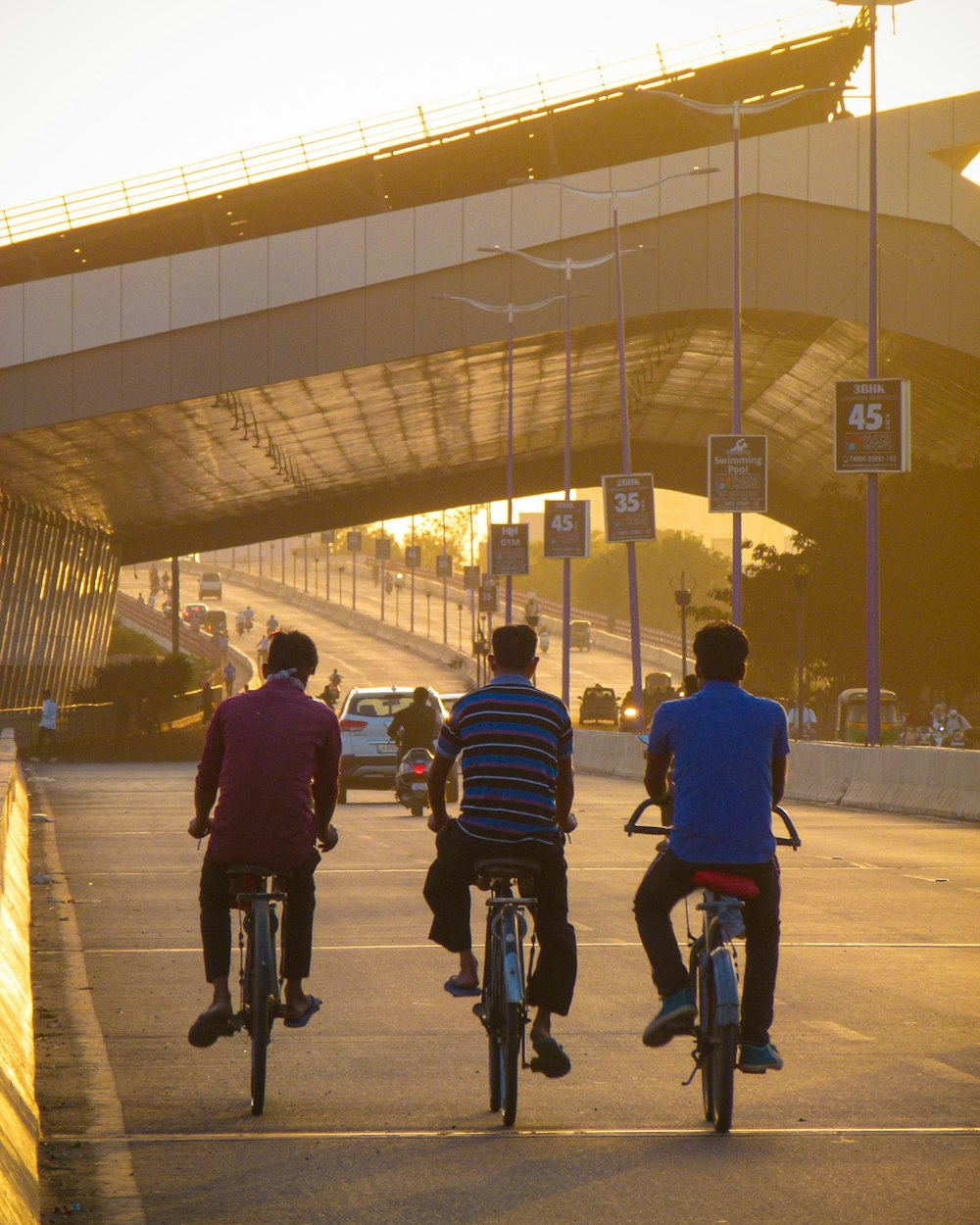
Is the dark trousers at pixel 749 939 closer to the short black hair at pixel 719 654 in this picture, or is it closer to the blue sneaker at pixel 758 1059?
the blue sneaker at pixel 758 1059

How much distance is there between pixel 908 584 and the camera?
65625 millimetres

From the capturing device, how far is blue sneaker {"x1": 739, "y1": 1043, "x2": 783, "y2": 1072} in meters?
7.66

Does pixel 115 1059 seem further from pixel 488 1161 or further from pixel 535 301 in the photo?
pixel 535 301

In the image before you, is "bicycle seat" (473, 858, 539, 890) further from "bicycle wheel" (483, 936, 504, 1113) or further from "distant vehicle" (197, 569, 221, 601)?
"distant vehicle" (197, 569, 221, 601)

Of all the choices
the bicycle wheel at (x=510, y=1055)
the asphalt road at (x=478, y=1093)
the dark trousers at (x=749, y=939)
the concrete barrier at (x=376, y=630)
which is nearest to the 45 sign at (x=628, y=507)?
the asphalt road at (x=478, y=1093)

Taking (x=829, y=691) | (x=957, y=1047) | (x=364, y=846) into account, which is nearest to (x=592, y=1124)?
(x=957, y=1047)

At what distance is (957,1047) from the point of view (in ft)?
31.0

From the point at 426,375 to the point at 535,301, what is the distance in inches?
241

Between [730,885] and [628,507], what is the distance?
4071 cm

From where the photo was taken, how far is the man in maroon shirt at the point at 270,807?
830 centimetres

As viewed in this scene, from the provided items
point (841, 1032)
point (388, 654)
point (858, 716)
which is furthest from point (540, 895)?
point (388, 654)

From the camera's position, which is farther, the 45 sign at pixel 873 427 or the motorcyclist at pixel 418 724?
the 45 sign at pixel 873 427

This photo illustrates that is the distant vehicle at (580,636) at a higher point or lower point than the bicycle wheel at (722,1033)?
higher

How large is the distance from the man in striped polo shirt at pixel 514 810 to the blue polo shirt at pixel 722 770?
17.9 inches
